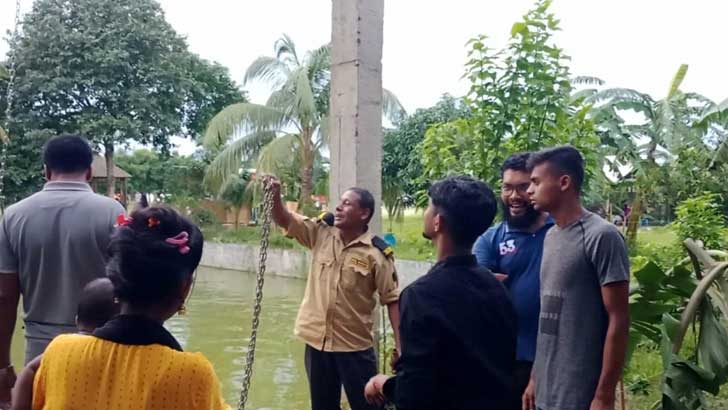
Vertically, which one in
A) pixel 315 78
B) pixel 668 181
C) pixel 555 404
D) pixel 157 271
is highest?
pixel 315 78

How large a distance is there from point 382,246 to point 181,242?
7.29ft

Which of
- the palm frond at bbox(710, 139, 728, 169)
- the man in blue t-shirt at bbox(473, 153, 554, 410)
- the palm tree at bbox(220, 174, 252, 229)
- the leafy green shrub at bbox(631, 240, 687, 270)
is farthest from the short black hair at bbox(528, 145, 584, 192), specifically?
the palm tree at bbox(220, 174, 252, 229)

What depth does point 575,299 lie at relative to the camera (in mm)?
2502

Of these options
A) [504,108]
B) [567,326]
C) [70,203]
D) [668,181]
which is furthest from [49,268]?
[668,181]

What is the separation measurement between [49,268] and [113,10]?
22000 mm

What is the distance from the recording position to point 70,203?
2904 millimetres

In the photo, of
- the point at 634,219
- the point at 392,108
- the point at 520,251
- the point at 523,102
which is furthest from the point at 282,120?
the point at 520,251

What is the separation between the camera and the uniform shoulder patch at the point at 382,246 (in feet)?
12.4

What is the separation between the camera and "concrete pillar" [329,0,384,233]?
14.1 feet

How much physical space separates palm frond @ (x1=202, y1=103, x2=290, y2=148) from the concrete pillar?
13050 millimetres

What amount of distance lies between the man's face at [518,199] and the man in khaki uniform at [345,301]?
35.5 inches

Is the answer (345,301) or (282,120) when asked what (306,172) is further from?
(345,301)

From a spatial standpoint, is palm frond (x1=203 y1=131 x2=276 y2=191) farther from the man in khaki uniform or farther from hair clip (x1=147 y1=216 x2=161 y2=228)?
hair clip (x1=147 y1=216 x2=161 y2=228)

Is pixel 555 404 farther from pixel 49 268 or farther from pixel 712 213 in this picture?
pixel 712 213
